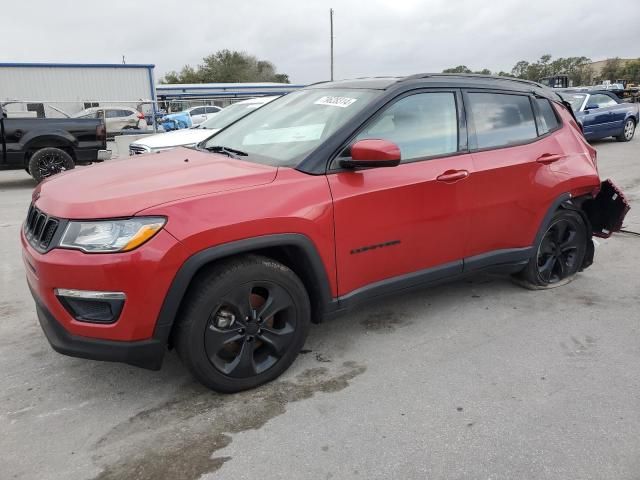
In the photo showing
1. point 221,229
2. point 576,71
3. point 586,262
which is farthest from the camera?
point 576,71

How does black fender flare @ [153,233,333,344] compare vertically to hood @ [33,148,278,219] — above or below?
below

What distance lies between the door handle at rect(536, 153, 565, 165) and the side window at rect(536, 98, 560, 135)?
204 millimetres

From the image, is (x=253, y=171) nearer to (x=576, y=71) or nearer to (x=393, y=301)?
(x=393, y=301)

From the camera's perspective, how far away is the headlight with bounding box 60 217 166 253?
235 centimetres

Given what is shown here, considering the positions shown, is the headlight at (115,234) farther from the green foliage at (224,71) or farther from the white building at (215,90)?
the green foliage at (224,71)

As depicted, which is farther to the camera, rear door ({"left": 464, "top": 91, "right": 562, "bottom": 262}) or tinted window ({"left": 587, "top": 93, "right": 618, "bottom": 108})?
tinted window ({"left": 587, "top": 93, "right": 618, "bottom": 108})

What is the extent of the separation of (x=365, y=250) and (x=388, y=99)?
951mm

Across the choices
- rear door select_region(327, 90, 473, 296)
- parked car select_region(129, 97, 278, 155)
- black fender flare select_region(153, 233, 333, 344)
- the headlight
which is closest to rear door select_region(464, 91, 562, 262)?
rear door select_region(327, 90, 473, 296)

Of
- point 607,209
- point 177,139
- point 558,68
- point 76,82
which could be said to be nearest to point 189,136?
point 177,139

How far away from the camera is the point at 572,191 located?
408 cm

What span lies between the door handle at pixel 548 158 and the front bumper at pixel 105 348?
2.95 meters

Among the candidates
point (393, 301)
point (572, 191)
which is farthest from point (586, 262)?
point (393, 301)

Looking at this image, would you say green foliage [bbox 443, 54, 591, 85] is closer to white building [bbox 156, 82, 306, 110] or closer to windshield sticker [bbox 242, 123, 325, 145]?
white building [bbox 156, 82, 306, 110]

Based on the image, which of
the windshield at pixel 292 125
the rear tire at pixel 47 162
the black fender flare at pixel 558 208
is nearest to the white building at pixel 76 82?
the rear tire at pixel 47 162
